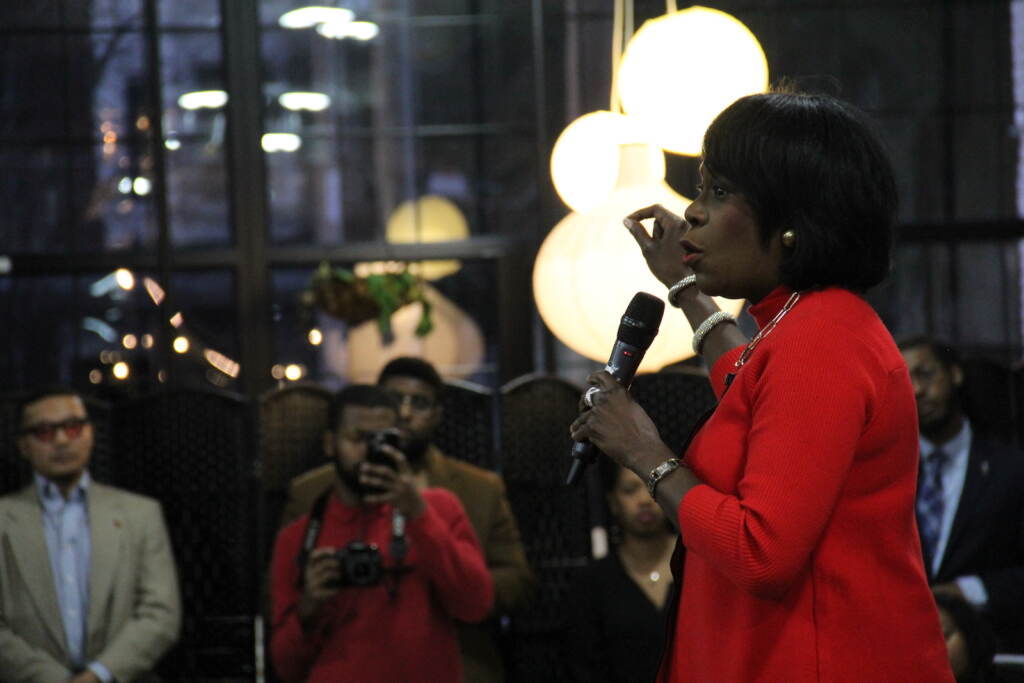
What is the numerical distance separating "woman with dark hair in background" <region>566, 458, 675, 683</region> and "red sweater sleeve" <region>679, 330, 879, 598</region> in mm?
2017

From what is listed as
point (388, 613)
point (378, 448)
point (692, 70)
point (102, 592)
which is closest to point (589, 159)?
point (692, 70)

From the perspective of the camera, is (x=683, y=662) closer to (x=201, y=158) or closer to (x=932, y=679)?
(x=932, y=679)

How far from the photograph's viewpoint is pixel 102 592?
150 inches

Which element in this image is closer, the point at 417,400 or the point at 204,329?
the point at 417,400

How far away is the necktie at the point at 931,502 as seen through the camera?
140 inches

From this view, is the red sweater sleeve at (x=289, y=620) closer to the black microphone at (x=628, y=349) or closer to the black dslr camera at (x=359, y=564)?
the black dslr camera at (x=359, y=564)

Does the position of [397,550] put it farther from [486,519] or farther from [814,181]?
[814,181]

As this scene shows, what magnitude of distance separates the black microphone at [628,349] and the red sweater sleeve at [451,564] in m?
1.58

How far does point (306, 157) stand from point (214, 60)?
0.56 m

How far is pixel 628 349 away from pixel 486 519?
7.24ft

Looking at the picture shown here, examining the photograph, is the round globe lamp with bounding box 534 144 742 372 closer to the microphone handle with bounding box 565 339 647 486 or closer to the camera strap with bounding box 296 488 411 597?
the camera strap with bounding box 296 488 411 597

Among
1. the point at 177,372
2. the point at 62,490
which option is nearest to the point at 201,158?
the point at 177,372

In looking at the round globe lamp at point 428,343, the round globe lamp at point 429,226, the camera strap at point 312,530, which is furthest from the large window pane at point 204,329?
the camera strap at point 312,530

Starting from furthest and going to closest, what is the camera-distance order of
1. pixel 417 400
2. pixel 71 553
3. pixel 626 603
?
pixel 417 400 → pixel 71 553 → pixel 626 603
